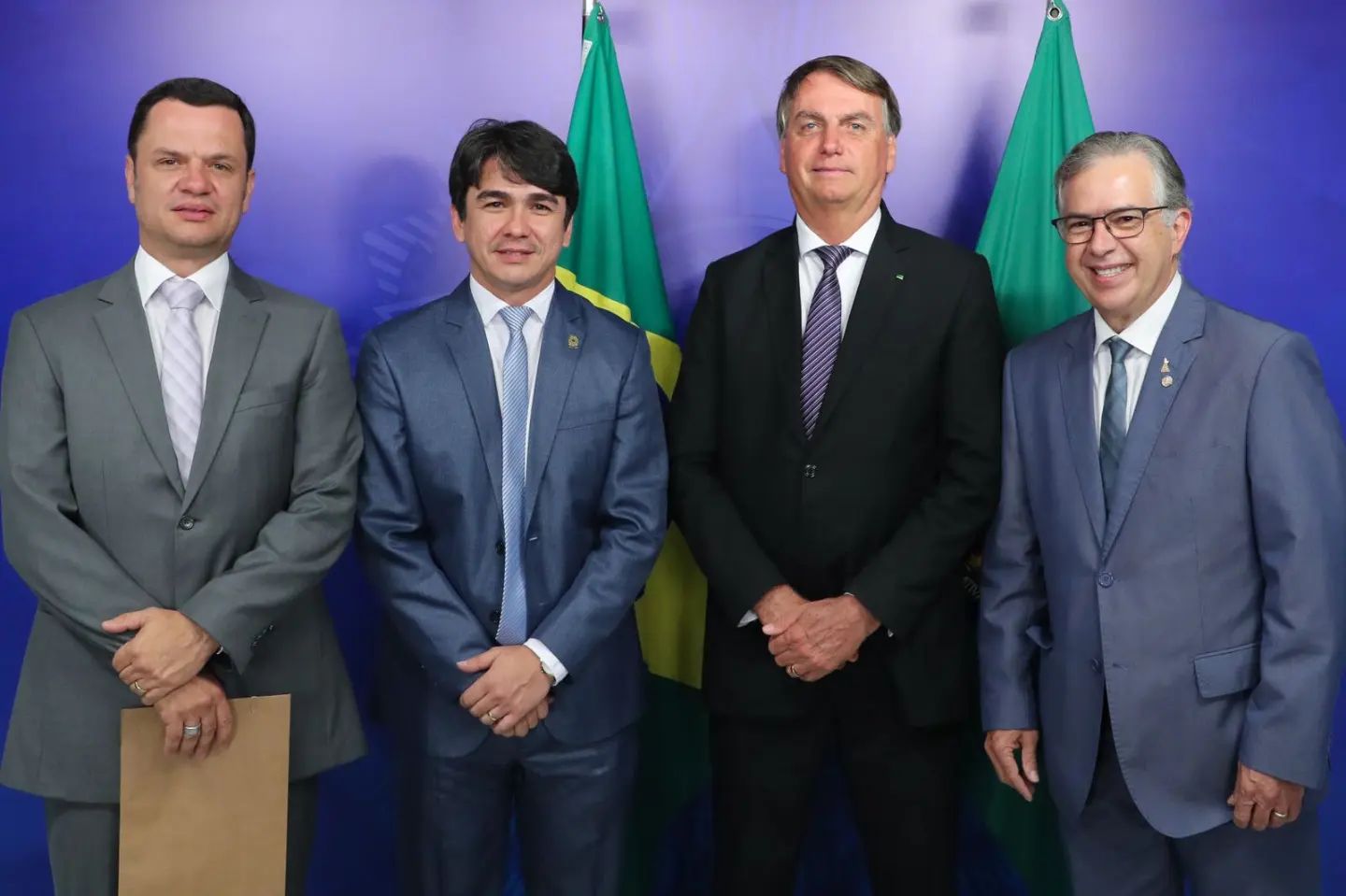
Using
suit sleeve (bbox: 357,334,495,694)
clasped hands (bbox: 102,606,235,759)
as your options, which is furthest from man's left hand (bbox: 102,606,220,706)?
suit sleeve (bbox: 357,334,495,694)

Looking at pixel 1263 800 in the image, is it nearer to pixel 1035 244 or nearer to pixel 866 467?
pixel 866 467

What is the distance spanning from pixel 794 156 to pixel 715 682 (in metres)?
1.13

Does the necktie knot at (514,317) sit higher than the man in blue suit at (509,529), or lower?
higher

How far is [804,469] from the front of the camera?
2.69 meters

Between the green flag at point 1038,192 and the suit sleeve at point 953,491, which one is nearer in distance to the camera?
the suit sleeve at point 953,491

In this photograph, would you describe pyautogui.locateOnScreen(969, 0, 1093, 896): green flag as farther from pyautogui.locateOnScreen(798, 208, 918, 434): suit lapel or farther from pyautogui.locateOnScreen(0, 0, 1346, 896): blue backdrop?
pyautogui.locateOnScreen(798, 208, 918, 434): suit lapel

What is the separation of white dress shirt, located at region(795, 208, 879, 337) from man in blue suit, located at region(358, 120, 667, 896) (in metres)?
0.43

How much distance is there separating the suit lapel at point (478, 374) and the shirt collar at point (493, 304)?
0.05 feet

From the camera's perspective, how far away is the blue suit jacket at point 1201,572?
7.20ft

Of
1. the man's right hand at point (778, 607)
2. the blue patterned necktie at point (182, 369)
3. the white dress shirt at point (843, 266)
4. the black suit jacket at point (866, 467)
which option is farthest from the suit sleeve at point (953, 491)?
the blue patterned necktie at point (182, 369)

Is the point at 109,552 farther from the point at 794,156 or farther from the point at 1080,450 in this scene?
the point at 1080,450

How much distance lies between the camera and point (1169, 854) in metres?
2.43

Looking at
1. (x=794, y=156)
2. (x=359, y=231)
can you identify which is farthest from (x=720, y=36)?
(x=359, y=231)

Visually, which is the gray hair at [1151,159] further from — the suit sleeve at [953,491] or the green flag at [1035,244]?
the green flag at [1035,244]
